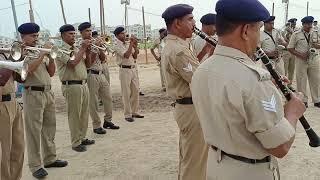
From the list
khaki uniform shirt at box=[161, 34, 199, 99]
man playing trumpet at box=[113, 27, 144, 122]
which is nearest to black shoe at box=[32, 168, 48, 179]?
khaki uniform shirt at box=[161, 34, 199, 99]

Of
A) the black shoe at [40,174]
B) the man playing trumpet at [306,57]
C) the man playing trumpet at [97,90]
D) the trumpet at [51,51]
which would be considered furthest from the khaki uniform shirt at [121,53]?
the black shoe at [40,174]

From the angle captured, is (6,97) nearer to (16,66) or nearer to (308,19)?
(16,66)

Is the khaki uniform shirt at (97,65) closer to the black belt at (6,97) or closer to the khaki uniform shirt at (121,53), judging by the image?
the khaki uniform shirt at (121,53)

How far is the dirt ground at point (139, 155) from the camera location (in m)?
5.37

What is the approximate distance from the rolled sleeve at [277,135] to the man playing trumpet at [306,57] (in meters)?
7.35

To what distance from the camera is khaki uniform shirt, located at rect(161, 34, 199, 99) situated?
4.00 metres

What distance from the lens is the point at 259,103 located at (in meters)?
1.95

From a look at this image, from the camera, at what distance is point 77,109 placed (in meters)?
6.64

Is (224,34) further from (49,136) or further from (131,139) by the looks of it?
(131,139)

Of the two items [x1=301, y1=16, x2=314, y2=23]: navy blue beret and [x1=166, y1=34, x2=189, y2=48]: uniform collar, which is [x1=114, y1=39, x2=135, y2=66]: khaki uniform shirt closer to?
[x1=301, y1=16, x2=314, y2=23]: navy blue beret

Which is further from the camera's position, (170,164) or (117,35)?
(117,35)

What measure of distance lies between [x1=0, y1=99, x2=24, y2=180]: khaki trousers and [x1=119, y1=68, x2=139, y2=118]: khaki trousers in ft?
13.1

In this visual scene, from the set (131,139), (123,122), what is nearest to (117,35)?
(123,122)

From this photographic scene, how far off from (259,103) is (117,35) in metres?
7.46
